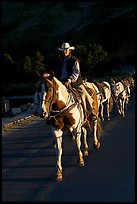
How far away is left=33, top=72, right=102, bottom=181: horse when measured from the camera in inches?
305

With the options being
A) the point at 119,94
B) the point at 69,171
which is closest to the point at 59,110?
the point at 69,171

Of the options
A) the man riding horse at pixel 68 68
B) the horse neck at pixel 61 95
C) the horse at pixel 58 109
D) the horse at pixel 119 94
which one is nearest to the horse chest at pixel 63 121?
the horse at pixel 58 109

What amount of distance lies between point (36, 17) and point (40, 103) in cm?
1169

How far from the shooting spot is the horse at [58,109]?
7.75 m

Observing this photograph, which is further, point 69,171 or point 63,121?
point 69,171

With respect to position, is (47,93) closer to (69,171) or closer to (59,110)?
(59,110)

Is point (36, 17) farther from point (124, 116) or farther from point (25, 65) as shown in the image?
point (25, 65)

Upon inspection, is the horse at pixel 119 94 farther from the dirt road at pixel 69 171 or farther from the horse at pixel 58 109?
the horse at pixel 58 109

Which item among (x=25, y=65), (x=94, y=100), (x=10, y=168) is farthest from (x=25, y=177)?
(x=25, y=65)

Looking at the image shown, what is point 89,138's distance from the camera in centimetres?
1296

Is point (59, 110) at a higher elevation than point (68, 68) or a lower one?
lower

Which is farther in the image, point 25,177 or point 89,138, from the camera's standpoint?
point 89,138

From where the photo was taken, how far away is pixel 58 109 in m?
8.36

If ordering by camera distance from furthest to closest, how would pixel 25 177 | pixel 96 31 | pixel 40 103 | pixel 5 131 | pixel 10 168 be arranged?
pixel 5 131, pixel 10 168, pixel 25 177, pixel 40 103, pixel 96 31
